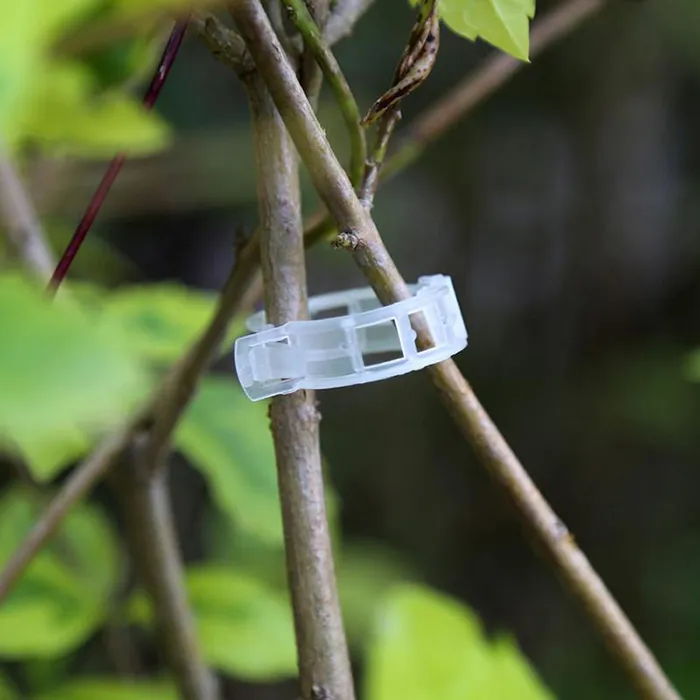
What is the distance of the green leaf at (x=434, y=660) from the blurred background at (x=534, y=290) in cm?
93

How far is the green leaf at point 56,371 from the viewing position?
14 cm

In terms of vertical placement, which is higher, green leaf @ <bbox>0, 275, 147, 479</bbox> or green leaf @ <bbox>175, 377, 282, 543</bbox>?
green leaf @ <bbox>175, 377, 282, 543</bbox>

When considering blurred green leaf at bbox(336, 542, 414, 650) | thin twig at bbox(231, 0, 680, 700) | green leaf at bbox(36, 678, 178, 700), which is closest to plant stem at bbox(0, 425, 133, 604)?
green leaf at bbox(36, 678, 178, 700)

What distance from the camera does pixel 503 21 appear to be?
0.82ft

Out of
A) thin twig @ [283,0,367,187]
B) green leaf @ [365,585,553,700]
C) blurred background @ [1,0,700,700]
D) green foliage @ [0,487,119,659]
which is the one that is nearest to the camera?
thin twig @ [283,0,367,187]

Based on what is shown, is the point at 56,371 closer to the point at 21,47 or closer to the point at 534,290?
the point at 21,47

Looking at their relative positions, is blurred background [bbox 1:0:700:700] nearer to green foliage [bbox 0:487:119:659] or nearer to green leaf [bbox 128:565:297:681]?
green foliage [bbox 0:487:119:659]

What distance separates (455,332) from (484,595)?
4.52ft

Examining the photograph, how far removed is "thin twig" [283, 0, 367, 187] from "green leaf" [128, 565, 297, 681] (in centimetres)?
33

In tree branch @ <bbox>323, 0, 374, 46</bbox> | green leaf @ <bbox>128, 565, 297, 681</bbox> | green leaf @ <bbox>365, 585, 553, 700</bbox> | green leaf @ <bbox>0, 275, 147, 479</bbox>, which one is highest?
tree branch @ <bbox>323, 0, 374, 46</bbox>

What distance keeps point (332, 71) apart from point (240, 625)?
14.7 inches

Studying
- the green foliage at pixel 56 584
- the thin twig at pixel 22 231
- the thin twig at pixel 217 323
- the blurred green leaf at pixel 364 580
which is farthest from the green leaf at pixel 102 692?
the blurred green leaf at pixel 364 580

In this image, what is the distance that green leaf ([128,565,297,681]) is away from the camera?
521mm

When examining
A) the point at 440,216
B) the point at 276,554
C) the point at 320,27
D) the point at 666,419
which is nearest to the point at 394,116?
the point at 320,27
